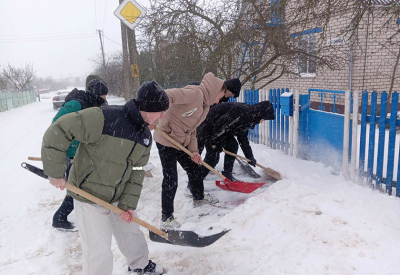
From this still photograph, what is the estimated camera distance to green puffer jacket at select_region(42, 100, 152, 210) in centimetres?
181

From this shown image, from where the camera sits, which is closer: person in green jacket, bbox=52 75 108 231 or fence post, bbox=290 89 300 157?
person in green jacket, bbox=52 75 108 231

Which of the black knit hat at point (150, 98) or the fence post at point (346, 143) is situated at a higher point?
the black knit hat at point (150, 98)

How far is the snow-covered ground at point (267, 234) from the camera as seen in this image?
2.34m

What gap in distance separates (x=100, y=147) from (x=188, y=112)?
4.29 ft

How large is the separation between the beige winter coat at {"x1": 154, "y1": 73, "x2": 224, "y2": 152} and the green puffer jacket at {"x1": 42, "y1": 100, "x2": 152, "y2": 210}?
93 centimetres

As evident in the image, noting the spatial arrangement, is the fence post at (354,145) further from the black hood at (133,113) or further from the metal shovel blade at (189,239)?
the black hood at (133,113)

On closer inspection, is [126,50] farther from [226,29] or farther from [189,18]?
[226,29]

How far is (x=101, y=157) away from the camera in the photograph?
195cm

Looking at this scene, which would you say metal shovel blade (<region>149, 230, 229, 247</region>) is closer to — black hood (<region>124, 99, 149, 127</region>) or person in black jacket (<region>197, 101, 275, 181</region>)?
black hood (<region>124, 99, 149, 127</region>)

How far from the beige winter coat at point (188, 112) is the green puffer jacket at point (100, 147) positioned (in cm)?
93

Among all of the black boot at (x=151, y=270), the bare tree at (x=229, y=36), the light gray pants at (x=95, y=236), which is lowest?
the black boot at (x=151, y=270)

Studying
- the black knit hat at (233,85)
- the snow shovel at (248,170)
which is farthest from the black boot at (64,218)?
the snow shovel at (248,170)

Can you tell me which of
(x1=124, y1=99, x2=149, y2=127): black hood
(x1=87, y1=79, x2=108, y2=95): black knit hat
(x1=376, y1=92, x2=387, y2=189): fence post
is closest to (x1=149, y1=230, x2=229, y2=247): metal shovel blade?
(x1=124, y1=99, x2=149, y2=127): black hood

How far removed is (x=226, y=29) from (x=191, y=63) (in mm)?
1339
